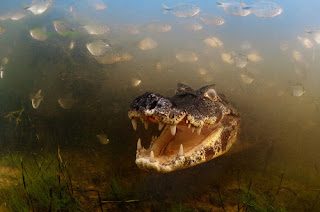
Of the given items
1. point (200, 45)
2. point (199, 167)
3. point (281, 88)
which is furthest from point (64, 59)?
point (281, 88)

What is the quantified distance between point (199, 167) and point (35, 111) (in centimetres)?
425

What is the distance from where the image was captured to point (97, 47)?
15.3 ft

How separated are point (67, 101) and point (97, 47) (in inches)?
59.9

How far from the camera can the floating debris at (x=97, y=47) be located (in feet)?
15.1

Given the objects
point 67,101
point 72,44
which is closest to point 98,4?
point 72,44

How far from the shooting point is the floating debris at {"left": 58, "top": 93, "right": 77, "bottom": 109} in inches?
181

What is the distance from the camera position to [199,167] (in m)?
3.36

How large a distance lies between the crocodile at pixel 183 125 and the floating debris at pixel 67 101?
9.25 ft

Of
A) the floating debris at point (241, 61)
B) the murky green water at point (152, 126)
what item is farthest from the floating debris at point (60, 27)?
the floating debris at point (241, 61)

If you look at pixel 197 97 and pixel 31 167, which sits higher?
pixel 197 97

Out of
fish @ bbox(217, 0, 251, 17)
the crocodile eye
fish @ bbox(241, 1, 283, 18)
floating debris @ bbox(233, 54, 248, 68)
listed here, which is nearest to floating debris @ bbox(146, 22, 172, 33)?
fish @ bbox(217, 0, 251, 17)

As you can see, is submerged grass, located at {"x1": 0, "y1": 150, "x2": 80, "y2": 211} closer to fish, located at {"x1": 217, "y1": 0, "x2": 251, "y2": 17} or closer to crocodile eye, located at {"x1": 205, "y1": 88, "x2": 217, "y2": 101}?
crocodile eye, located at {"x1": 205, "y1": 88, "x2": 217, "y2": 101}

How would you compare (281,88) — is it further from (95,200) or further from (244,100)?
(95,200)

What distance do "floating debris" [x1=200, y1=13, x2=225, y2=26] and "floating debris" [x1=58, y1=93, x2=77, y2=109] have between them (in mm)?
4797
